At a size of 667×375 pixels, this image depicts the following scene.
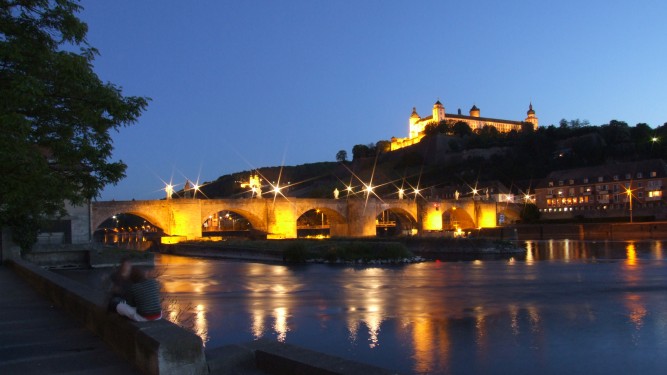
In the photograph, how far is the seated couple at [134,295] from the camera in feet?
22.7

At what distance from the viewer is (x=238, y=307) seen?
54.7ft

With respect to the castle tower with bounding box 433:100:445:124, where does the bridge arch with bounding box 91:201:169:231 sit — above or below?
below

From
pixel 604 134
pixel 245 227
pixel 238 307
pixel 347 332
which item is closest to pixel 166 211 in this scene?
pixel 238 307

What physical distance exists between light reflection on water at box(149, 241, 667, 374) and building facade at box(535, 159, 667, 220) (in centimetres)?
6095

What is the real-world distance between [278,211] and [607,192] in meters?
57.4

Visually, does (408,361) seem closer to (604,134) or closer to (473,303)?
(473,303)

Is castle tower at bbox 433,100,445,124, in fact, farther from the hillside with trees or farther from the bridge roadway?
the bridge roadway

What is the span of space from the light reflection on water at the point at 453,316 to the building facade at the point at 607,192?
→ 200 feet

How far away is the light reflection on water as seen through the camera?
10508 millimetres

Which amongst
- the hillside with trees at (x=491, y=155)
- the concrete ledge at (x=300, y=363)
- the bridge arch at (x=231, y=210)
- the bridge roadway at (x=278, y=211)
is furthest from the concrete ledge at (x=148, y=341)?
the hillside with trees at (x=491, y=155)

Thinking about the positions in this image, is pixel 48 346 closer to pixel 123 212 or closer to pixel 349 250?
pixel 349 250

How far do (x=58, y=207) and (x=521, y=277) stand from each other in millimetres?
18476

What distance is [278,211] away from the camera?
Result: 209ft

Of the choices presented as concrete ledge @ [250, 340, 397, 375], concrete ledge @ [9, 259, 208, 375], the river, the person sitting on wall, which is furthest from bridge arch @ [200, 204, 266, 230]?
concrete ledge @ [250, 340, 397, 375]
